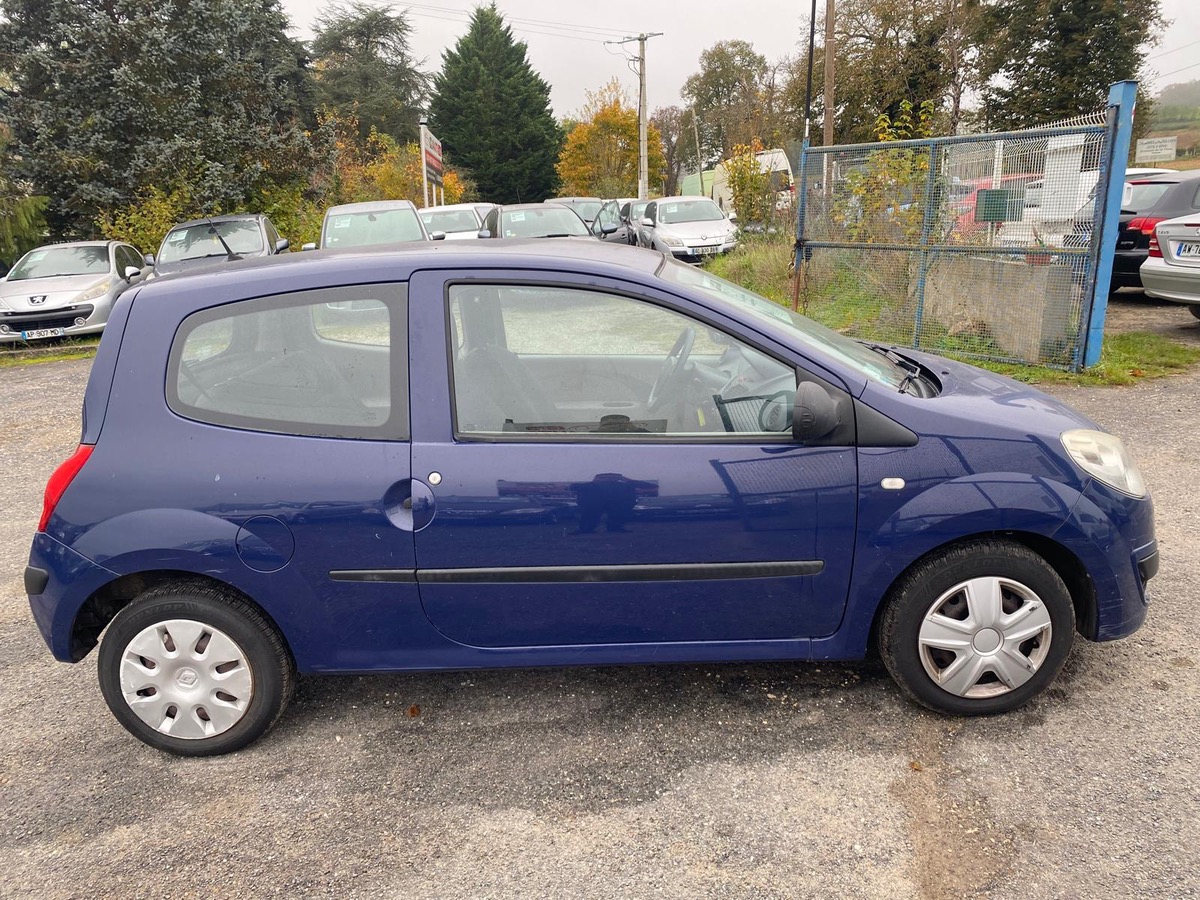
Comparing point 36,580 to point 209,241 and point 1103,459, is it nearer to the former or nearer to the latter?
point 1103,459

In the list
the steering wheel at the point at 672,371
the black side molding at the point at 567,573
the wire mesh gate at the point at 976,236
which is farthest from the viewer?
the wire mesh gate at the point at 976,236

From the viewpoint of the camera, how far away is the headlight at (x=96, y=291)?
1286 cm

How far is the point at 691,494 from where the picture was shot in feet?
9.34

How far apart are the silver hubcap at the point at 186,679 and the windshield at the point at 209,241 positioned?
11.6 meters

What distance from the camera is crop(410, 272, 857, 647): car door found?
2844mm

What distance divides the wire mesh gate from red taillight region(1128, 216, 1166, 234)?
3219mm

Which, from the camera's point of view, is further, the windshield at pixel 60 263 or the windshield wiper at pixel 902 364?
the windshield at pixel 60 263

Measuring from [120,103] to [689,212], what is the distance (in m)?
11.8

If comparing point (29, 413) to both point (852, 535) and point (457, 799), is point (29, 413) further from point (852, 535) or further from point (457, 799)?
point (852, 535)

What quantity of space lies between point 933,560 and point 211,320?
2.55 metres

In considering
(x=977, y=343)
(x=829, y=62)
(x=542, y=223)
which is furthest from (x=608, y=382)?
(x=829, y=62)

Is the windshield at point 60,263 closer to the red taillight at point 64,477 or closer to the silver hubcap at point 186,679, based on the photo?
the red taillight at point 64,477

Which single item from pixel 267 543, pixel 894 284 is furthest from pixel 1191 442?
pixel 267 543

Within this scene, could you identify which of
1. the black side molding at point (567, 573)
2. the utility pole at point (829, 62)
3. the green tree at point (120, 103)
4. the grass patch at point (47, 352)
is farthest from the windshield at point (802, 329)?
the utility pole at point (829, 62)
